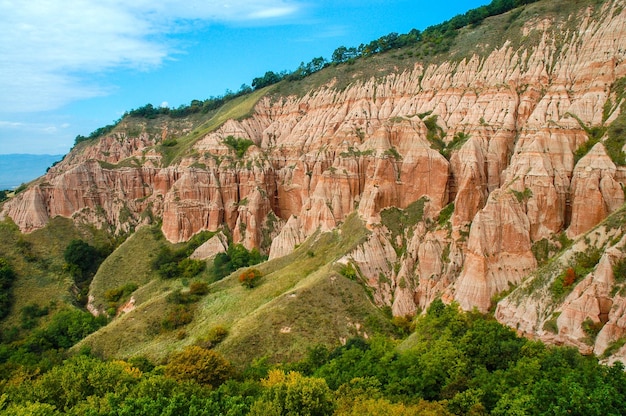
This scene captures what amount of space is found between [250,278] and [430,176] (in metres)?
23.5

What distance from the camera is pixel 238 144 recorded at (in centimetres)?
8350

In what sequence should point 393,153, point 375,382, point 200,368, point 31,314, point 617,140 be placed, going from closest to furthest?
point 375,382, point 200,368, point 617,140, point 393,153, point 31,314

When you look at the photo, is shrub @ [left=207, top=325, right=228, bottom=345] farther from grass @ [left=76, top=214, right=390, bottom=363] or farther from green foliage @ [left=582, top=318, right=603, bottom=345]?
green foliage @ [left=582, top=318, right=603, bottom=345]

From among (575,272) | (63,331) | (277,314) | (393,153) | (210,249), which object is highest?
(393,153)

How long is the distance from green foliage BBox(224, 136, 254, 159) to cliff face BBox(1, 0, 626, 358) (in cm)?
106

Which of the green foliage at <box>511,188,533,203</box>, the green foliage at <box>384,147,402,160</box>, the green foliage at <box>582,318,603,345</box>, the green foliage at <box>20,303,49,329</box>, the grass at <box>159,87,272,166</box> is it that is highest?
the grass at <box>159,87,272,166</box>

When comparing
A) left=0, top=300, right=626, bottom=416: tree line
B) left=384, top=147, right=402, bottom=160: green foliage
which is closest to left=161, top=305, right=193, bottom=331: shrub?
left=0, top=300, right=626, bottom=416: tree line

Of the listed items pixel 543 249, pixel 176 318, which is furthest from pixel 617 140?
pixel 176 318

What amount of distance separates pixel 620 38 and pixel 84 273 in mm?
76403

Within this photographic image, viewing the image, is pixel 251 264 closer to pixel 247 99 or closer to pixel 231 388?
pixel 231 388

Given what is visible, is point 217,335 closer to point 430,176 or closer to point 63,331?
point 63,331

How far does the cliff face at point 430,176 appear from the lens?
42312 millimetres

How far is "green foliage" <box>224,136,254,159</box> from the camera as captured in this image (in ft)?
268

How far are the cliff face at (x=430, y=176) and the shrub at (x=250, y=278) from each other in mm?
10140
